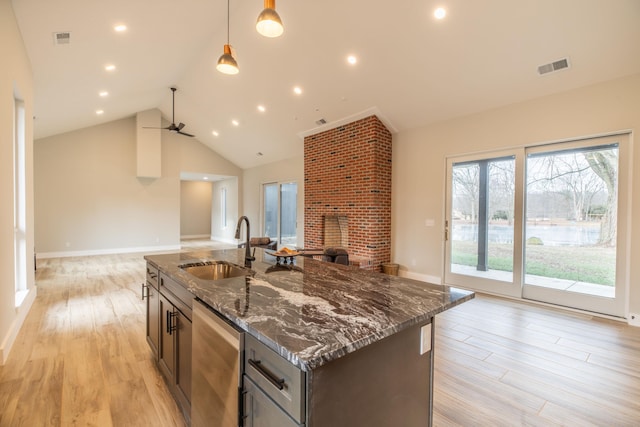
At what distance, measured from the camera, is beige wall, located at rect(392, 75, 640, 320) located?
346 cm

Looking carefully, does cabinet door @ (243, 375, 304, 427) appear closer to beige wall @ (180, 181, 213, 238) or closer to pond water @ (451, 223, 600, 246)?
pond water @ (451, 223, 600, 246)

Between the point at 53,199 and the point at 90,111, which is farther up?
the point at 90,111

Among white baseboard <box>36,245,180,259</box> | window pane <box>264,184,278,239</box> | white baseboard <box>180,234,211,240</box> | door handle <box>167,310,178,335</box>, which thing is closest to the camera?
door handle <box>167,310,178,335</box>

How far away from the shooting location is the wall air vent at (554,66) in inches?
138

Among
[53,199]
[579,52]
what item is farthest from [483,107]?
[53,199]

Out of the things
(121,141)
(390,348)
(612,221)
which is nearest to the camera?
(390,348)

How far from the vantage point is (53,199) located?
26.0 ft

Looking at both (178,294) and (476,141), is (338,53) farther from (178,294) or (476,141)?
(178,294)

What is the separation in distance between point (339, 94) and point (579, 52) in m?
3.16

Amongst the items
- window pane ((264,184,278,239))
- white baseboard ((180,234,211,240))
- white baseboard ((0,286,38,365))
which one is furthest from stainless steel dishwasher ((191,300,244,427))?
white baseboard ((180,234,211,240))

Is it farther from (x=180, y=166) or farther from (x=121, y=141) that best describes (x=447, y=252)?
(x=121, y=141)

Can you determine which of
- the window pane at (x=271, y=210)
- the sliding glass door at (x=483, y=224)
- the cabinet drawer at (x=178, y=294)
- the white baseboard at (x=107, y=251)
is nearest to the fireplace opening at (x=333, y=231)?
the sliding glass door at (x=483, y=224)

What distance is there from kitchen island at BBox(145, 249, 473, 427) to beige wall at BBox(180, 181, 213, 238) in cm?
1202

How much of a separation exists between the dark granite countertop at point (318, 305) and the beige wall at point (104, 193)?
814cm
